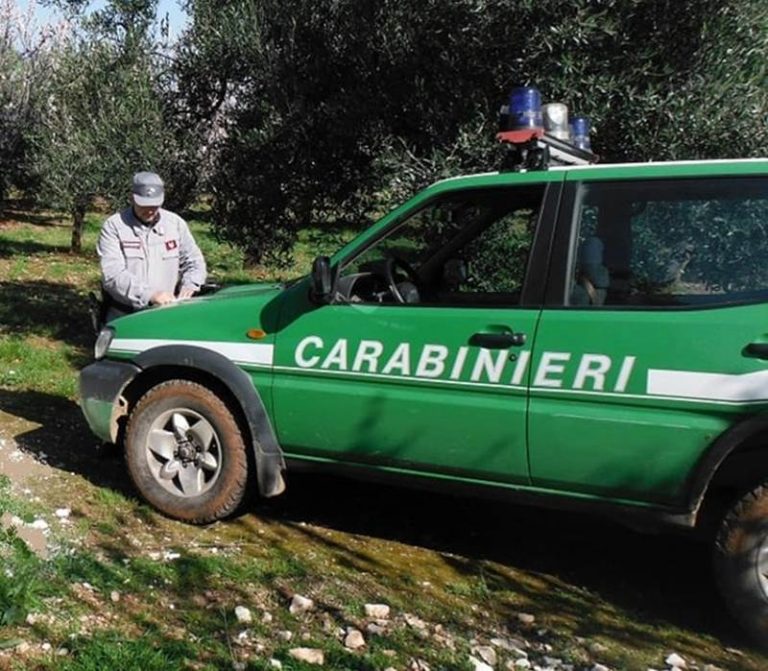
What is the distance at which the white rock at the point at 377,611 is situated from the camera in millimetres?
3877

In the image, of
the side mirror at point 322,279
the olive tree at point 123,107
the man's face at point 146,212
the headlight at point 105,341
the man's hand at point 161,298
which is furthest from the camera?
the olive tree at point 123,107

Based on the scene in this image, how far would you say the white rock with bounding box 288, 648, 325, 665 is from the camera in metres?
3.44

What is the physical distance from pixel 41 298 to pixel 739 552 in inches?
385

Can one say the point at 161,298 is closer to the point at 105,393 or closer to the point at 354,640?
the point at 105,393

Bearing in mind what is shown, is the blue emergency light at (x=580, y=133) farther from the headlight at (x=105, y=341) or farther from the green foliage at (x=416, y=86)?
the headlight at (x=105, y=341)

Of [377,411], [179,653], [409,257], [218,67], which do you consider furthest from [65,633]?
[218,67]

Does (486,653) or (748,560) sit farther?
(748,560)

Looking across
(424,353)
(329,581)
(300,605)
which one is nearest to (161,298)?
(424,353)

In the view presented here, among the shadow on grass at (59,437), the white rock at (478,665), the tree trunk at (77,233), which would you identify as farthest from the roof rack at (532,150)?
the tree trunk at (77,233)

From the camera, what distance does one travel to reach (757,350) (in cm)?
359

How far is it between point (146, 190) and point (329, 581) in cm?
279

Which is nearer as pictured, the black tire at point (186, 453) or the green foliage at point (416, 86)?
the black tire at point (186, 453)

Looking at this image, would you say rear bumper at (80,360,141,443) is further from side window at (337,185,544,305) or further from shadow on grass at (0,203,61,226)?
shadow on grass at (0,203,61,226)

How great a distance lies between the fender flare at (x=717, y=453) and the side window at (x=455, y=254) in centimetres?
104
